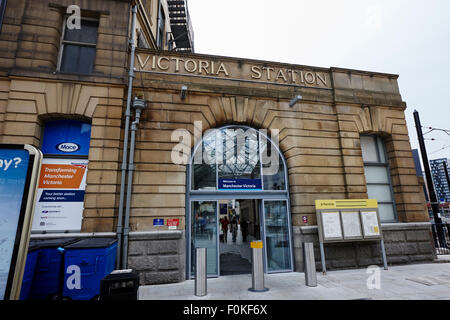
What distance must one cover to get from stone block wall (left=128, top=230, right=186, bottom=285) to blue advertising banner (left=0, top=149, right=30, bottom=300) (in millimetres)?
3916

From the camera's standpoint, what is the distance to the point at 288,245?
8492 mm

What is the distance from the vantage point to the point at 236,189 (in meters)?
8.40

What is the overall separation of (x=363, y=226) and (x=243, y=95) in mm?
6465

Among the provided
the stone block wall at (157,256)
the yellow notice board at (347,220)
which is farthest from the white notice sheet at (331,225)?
the stone block wall at (157,256)

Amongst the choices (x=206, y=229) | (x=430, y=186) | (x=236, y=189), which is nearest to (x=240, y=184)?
(x=236, y=189)

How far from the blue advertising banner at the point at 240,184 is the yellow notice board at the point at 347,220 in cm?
221

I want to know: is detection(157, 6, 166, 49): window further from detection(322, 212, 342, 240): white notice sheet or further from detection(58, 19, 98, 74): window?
detection(322, 212, 342, 240): white notice sheet

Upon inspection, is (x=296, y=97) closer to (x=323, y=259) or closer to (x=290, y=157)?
(x=290, y=157)

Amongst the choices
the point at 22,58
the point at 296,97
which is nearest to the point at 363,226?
the point at 296,97

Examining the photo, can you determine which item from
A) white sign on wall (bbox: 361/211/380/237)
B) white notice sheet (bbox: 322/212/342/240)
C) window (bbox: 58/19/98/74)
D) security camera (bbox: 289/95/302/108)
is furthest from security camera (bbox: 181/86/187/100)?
white sign on wall (bbox: 361/211/380/237)

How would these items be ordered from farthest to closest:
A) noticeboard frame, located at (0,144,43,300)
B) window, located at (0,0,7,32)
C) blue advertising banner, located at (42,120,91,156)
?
window, located at (0,0,7,32) → blue advertising banner, located at (42,120,91,156) → noticeboard frame, located at (0,144,43,300)

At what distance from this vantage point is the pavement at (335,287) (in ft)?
18.7

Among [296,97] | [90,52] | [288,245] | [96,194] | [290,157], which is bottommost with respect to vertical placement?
[288,245]

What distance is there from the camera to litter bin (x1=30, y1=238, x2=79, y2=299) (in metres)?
4.98
